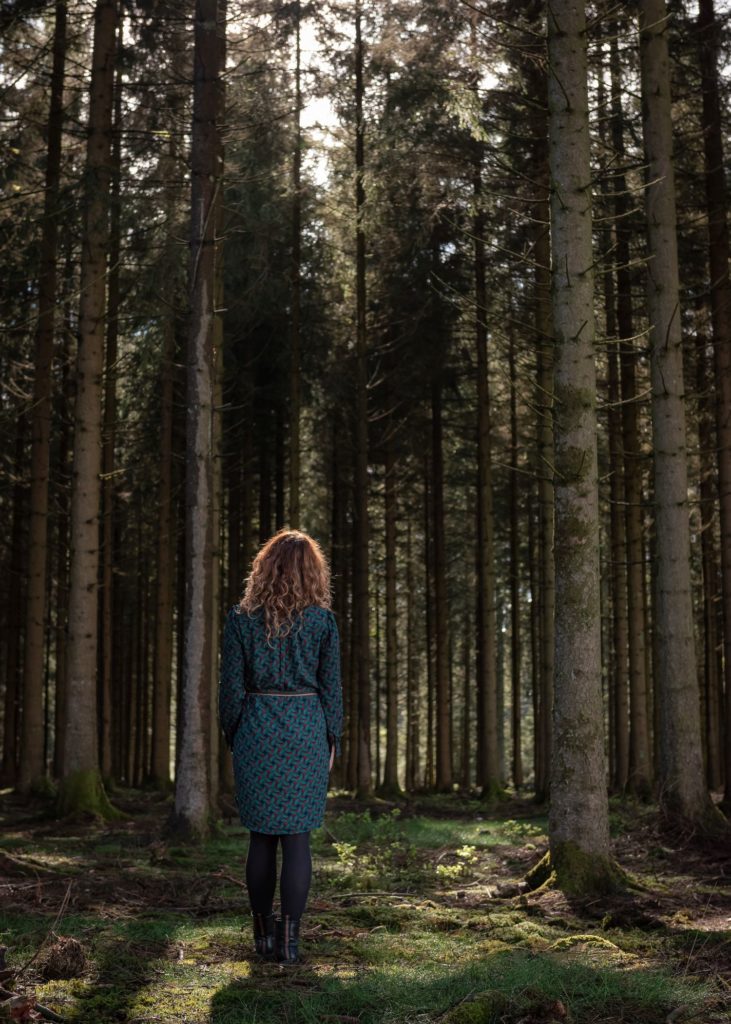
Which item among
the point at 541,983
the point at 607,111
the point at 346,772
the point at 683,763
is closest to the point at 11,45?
the point at 607,111

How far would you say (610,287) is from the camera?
17391 millimetres

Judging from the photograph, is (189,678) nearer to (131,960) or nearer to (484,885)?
(484,885)

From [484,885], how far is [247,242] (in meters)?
12.4

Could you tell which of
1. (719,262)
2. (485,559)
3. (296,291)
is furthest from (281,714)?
(296,291)

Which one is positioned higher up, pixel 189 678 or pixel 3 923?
pixel 189 678

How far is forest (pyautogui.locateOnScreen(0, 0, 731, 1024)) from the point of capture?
5699 millimetres

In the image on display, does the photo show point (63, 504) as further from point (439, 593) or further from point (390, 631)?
point (439, 593)

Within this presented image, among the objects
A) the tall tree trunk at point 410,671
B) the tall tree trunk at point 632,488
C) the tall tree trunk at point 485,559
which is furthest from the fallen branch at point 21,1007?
the tall tree trunk at point 410,671

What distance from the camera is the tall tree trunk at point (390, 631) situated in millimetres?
20484

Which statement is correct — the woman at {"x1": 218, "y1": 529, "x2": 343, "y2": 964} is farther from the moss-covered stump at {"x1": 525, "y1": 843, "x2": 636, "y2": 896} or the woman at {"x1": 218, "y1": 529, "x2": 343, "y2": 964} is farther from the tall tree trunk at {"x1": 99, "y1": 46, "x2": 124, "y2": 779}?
the tall tree trunk at {"x1": 99, "y1": 46, "x2": 124, "y2": 779}

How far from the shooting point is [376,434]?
22750mm

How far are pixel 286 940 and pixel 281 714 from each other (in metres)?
1.11

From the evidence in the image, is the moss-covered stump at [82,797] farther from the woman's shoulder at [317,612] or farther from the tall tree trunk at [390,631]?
the tall tree trunk at [390,631]

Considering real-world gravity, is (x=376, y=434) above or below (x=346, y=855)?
above
